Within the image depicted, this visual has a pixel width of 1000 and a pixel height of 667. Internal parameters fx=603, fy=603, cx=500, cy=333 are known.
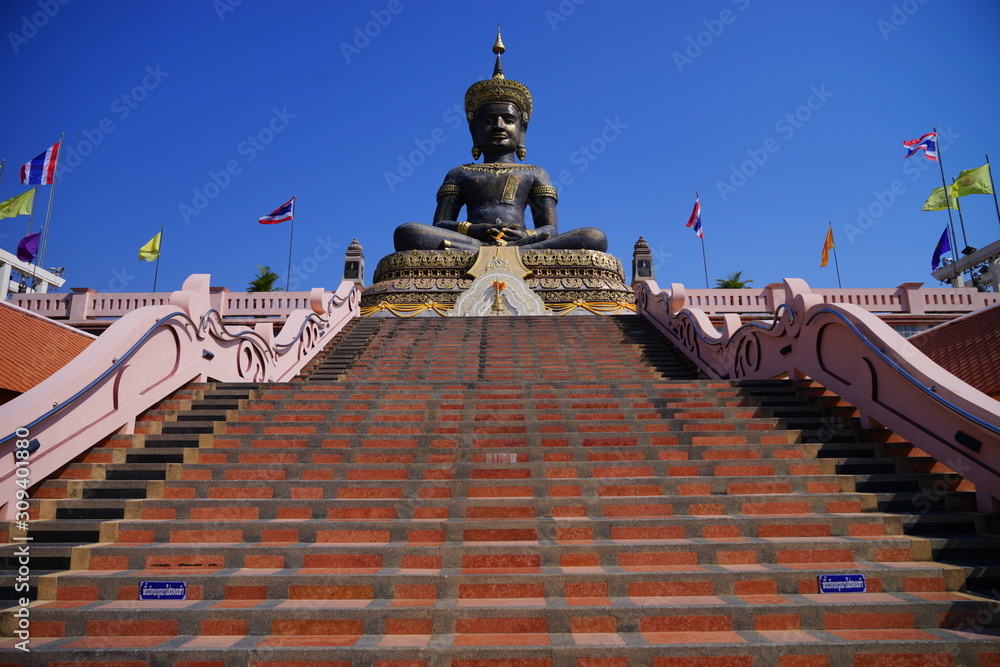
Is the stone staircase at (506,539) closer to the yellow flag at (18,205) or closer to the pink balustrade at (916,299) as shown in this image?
the pink balustrade at (916,299)

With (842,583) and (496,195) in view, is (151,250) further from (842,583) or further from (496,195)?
(842,583)

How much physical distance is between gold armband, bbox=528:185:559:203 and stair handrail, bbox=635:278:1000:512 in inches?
547

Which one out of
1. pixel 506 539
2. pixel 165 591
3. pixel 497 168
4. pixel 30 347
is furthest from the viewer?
pixel 497 168

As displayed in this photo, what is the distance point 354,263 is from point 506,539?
16351mm

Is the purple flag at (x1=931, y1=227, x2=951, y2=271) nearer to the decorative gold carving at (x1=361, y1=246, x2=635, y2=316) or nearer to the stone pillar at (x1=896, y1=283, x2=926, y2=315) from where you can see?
the stone pillar at (x1=896, y1=283, x2=926, y2=315)

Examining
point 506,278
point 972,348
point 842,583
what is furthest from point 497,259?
point 842,583

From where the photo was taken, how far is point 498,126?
23703mm

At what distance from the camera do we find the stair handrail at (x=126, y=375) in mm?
4977

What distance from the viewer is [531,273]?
19062mm

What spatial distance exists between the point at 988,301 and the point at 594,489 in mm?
14957

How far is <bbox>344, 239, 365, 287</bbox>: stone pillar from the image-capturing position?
769 inches

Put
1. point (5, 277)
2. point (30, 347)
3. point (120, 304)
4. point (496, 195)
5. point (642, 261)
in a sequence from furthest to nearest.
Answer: point (5, 277) → point (496, 195) → point (642, 261) → point (120, 304) → point (30, 347)

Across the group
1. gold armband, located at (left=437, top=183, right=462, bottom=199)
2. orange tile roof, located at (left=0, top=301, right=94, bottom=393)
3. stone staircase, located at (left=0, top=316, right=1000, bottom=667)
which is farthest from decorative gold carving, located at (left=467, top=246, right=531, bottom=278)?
stone staircase, located at (left=0, top=316, right=1000, bottom=667)

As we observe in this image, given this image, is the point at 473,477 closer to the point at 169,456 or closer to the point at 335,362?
the point at 169,456
